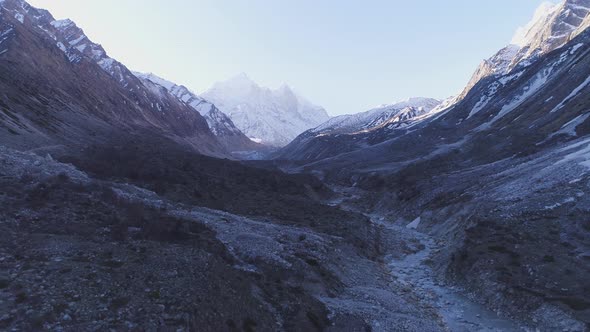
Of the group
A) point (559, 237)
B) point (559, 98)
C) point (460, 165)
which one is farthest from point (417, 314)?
point (559, 98)

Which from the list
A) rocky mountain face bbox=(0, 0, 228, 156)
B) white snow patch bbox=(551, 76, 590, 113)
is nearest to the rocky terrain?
rocky mountain face bbox=(0, 0, 228, 156)

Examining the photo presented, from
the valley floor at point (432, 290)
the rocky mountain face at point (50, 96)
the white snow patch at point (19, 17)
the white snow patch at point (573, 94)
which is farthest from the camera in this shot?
the white snow patch at point (19, 17)

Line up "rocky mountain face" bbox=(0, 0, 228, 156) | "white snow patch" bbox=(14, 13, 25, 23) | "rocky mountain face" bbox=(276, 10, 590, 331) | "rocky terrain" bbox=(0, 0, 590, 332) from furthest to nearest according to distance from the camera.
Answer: "white snow patch" bbox=(14, 13, 25, 23)
"rocky mountain face" bbox=(0, 0, 228, 156)
"rocky mountain face" bbox=(276, 10, 590, 331)
"rocky terrain" bbox=(0, 0, 590, 332)

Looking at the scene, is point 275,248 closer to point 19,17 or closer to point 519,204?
point 519,204

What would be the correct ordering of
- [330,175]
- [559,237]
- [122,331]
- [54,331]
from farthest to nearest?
[330,175] → [559,237] → [122,331] → [54,331]

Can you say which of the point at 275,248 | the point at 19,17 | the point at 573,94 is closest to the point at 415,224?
the point at 275,248

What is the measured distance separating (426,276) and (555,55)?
15954 cm

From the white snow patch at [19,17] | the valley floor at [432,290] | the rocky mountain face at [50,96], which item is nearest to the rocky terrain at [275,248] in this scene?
the valley floor at [432,290]

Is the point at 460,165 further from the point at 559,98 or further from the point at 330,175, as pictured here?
the point at 330,175

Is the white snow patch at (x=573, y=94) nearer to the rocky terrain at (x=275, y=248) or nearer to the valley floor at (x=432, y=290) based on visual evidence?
the rocky terrain at (x=275, y=248)

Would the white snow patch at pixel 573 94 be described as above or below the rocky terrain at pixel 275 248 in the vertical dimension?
above

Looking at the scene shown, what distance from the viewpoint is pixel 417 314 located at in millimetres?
26000

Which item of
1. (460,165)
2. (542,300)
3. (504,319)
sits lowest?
(504,319)

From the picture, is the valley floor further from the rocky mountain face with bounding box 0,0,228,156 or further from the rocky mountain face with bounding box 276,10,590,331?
the rocky mountain face with bounding box 0,0,228,156
